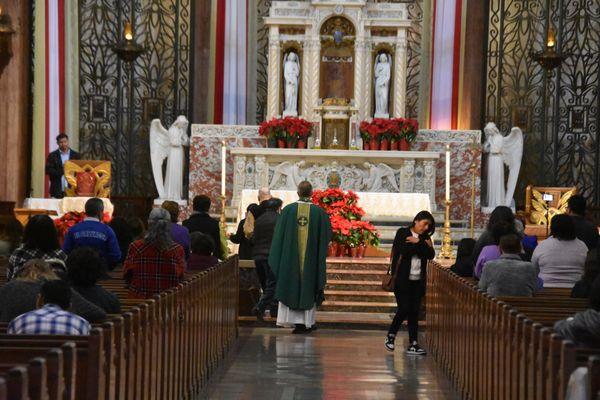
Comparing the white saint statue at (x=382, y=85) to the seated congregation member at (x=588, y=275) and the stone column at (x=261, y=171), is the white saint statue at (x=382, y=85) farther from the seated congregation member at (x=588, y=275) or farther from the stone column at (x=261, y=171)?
the seated congregation member at (x=588, y=275)

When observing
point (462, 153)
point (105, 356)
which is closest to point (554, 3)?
point (462, 153)

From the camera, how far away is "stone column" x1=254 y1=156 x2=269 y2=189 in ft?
57.1

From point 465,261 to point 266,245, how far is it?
253cm

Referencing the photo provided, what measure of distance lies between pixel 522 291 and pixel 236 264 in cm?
397

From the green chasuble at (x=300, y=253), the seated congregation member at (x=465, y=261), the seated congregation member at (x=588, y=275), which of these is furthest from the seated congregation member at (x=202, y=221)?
the seated congregation member at (x=588, y=275)

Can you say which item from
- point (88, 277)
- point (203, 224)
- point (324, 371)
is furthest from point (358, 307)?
point (88, 277)

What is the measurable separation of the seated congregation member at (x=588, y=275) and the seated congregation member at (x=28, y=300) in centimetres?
310

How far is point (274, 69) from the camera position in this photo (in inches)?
711

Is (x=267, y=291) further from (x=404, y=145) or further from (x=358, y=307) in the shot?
(x=404, y=145)

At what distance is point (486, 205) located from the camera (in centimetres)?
1798

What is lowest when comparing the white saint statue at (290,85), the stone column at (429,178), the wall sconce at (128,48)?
the stone column at (429,178)

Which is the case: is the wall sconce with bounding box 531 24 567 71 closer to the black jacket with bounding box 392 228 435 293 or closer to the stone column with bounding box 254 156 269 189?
the stone column with bounding box 254 156 269 189

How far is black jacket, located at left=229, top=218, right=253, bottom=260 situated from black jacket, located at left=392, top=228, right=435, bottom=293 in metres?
2.91

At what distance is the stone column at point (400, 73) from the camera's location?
59.1ft
